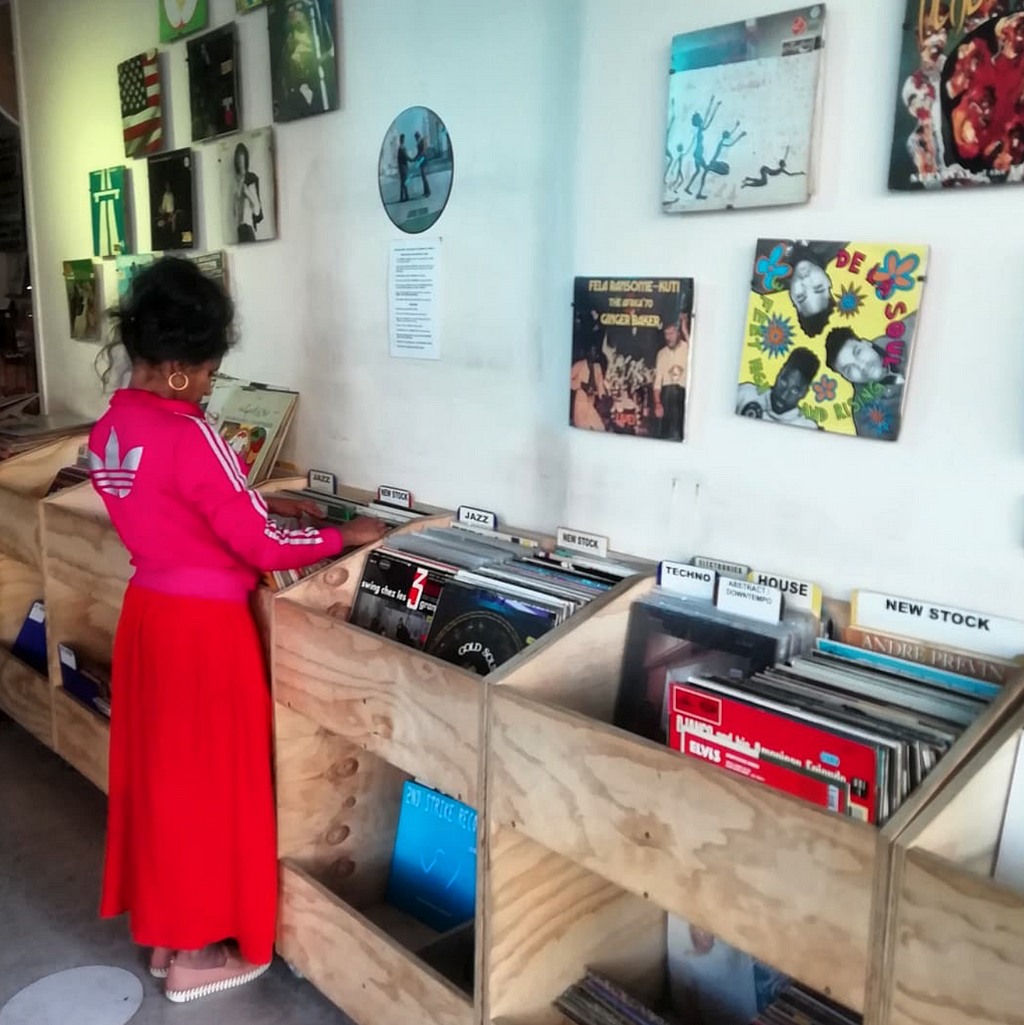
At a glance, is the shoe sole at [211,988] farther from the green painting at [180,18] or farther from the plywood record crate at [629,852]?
the green painting at [180,18]

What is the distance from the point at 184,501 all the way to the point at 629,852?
102cm

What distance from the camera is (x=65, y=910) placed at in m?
2.21

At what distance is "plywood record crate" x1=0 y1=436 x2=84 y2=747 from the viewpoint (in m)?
2.65

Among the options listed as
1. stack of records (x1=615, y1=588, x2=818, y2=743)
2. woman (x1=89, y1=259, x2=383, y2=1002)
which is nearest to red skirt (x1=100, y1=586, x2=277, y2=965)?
woman (x1=89, y1=259, x2=383, y2=1002)

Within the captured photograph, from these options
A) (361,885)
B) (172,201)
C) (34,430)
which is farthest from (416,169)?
(34,430)

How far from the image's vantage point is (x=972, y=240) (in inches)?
46.6

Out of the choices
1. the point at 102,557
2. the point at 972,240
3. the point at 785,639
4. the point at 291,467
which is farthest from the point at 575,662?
the point at 102,557

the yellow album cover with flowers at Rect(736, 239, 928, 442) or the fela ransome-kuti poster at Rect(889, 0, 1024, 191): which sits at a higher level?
the fela ransome-kuti poster at Rect(889, 0, 1024, 191)

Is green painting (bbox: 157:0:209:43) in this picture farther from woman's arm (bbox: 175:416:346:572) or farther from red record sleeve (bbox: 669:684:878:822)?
red record sleeve (bbox: 669:684:878:822)

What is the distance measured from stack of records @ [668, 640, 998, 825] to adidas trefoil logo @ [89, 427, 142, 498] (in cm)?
106

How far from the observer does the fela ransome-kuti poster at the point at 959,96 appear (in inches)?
44.1

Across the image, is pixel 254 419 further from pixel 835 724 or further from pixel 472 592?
pixel 835 724

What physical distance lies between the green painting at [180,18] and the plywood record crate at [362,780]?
58.3 inches

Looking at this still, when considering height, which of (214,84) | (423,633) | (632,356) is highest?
(214,84)
